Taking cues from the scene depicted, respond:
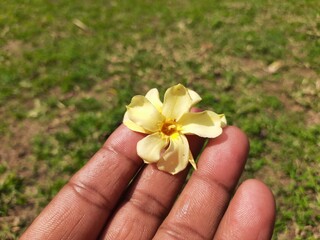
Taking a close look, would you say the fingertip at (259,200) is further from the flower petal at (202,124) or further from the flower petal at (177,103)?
the flower petal at (177,103)

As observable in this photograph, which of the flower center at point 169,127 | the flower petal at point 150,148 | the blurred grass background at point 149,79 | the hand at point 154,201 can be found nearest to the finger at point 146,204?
the hand at point 154,201

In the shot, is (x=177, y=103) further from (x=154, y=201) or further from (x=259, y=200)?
(x=259, y=200)

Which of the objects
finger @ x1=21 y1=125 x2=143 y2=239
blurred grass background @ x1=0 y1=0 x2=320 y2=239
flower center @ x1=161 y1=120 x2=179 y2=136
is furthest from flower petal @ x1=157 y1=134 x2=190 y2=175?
blurred grass background @ x1=0 y1=0 x2=320 y2=239

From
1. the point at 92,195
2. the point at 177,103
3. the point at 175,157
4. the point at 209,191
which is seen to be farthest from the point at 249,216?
the point at 92,195

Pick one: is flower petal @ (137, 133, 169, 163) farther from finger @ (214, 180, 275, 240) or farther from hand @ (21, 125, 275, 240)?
finger @ (214, 180, 275, 240)

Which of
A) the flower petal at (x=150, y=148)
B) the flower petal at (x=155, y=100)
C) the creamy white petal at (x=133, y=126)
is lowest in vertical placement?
the flower petal at (x=150, y=148)

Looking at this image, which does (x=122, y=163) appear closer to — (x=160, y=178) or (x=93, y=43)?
(x=160, y=178)

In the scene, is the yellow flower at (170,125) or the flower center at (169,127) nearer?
the yellow flower at (170,125)
